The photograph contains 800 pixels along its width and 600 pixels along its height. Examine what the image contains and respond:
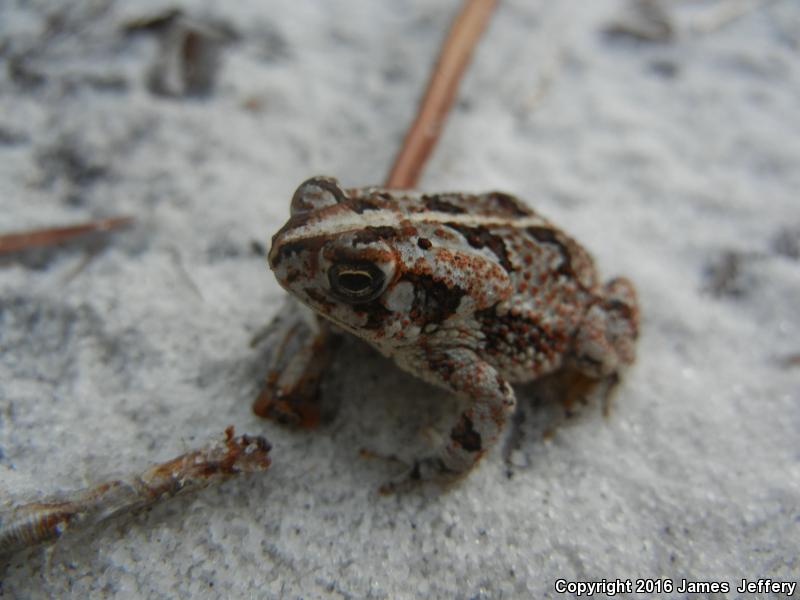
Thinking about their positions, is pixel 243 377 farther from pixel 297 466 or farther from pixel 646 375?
pixel 646 375

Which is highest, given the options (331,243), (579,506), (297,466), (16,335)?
(331,243)

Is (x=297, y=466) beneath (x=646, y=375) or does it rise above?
beneath

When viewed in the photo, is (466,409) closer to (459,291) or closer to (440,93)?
(459,291)

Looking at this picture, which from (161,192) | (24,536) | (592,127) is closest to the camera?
(24,536)

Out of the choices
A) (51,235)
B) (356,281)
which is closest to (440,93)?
(356,281)

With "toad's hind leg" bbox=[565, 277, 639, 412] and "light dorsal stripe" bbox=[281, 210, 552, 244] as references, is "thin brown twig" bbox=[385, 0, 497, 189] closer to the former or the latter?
"light dorsal stripe" bbox=[281, 210, 552, 244]

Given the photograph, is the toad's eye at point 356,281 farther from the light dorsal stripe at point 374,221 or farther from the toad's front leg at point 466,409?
the toad's front leg at point 466,409

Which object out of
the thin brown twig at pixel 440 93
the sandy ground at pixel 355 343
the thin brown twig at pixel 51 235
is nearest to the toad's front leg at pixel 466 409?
the sandy ground at pixel 355 343

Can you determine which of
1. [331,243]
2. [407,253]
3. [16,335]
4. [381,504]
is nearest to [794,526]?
[381,504]
